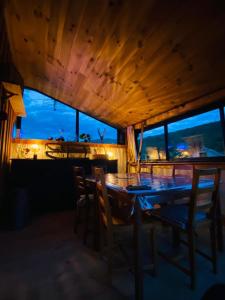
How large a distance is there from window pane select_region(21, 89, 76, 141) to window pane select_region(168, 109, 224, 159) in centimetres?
281

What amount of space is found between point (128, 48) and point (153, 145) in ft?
8.79

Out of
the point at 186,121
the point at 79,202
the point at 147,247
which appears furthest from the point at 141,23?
the point at 147,247

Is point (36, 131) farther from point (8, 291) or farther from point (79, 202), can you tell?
point (8, 291)

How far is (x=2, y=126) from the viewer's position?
9.11 feet

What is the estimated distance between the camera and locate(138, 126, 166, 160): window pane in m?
4.05

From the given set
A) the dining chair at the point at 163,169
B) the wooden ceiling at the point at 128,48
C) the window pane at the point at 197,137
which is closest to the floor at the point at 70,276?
the window pane at the point at 197,137

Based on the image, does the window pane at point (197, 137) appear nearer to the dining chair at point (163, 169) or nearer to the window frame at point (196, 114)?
the window frame at point (196, 114)

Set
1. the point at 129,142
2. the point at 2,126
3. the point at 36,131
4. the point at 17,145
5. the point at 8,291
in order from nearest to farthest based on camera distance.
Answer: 1. the point at 8,291
2. the point at 2,126
3. the point at 17,145
4. the point at 36,131
5. the point at 129,142

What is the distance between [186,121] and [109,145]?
2.26 m

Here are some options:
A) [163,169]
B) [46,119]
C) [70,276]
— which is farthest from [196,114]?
[46,119]

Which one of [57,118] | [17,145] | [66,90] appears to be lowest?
[17,145]

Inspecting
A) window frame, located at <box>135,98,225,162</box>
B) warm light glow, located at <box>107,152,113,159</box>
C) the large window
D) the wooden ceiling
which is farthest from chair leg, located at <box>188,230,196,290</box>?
the large window

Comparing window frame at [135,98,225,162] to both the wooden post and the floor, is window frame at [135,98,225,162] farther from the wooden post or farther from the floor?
the wooden post

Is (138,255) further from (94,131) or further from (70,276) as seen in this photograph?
(94,131)
